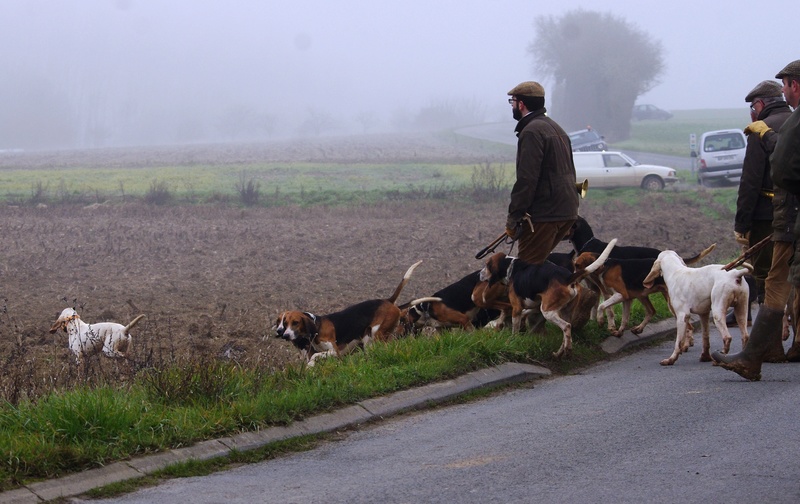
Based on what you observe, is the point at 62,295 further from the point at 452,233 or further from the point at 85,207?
the point at 85,207

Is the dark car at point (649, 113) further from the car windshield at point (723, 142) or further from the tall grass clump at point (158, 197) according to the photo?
the tall grass clump at point (158, 197)

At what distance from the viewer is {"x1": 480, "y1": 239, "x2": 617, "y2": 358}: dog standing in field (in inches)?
372

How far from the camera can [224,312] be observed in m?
14.1

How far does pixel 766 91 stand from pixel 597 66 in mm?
79078

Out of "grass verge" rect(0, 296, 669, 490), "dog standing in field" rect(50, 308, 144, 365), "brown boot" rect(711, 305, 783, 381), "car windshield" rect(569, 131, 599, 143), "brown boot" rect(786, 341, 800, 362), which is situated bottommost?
"dog standing in field" rect(50, 308, 144, 365)

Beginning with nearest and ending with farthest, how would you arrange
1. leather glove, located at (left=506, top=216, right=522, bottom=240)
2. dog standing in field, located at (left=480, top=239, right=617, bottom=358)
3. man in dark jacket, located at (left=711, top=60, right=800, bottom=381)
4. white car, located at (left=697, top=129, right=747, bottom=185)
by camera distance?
1. man in dark jacket, located at (left=711, top=60, right=800, bottom=381)
2. dog standing in field, located at (left=480, top=239, right=617, bottom=358)
3. leather glove, located at (left=506, top=216, right=522, bottom=240)
4. white car, located at (left=697, top=129, right=747, bottom=185)

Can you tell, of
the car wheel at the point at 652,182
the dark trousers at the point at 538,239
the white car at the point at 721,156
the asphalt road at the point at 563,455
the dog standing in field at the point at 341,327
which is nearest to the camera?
the asphalt road at the point at 563,455

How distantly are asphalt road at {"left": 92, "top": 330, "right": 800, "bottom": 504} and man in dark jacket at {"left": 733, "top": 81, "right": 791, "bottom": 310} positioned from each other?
73.3 inches

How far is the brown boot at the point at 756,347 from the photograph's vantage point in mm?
Answer: 7680

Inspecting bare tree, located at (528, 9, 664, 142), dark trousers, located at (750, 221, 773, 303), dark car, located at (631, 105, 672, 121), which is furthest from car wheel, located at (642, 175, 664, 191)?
dark car, located at (631, 105, 672, 121)

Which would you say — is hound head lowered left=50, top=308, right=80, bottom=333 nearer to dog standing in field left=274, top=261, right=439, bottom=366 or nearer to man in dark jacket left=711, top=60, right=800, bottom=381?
dog standing in field left=274, top=261, right=439, bottom=366

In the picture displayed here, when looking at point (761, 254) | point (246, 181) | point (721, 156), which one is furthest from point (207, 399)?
point (246, 181)

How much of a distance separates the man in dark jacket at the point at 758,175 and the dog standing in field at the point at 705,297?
431mm

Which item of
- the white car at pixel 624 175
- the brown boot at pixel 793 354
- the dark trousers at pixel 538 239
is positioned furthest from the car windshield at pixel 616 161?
the brown boot at pixel 793 354
